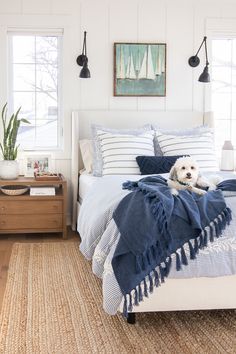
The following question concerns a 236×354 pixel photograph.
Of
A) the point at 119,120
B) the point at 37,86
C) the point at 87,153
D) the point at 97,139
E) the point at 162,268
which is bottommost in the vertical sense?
the point at 162,268

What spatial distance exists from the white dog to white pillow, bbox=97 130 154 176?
48.0 inches

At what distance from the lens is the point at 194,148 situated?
4.16 meters

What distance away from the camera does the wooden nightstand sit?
4.25 m

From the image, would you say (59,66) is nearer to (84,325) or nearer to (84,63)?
(84,63)

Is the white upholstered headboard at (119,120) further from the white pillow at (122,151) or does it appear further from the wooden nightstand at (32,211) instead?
the white pillow at (122,151)

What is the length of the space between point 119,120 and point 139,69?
0.53 m

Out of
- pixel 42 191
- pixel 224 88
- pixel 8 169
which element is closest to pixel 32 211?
pixel 42 191

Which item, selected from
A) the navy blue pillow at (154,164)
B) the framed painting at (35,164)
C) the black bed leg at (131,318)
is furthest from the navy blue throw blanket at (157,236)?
the framed painting at (35,164)

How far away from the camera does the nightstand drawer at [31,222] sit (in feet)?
14.0

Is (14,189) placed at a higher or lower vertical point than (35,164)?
lower

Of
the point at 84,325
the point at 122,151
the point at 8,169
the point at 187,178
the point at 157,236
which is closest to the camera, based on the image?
the point at 157,236

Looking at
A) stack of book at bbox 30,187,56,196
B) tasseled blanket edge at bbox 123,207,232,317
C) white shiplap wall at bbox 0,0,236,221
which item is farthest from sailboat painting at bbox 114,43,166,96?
tasseled blanket edge at bbox 123,207,232,317

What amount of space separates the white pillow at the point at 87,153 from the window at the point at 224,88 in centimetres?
140

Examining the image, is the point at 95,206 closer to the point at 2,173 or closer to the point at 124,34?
the point at 2,173
